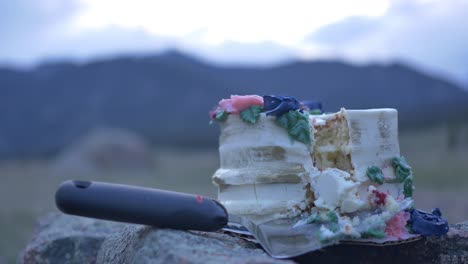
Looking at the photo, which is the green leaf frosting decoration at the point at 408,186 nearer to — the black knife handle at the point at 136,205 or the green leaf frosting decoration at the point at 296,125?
the green leaf frosting decoration at the point at 296,125

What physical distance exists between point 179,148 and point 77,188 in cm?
3312

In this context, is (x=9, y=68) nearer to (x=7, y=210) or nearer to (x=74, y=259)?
(x=7, y=210)

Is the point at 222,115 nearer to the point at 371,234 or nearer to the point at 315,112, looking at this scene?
the point at 315,112

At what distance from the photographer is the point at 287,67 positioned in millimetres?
58906

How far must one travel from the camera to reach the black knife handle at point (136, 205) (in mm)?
2447

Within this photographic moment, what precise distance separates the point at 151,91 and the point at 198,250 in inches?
2258

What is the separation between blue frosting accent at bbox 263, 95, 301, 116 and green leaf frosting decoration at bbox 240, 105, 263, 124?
4cm

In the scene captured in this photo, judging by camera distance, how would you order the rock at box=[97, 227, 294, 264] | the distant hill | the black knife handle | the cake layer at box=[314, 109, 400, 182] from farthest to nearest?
the distant hill < the cake layer at box=[314, 109, 400, 182] < the black knife handle < the rock at box=[97, 227, 294, 264]

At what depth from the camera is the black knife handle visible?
2.45 metres

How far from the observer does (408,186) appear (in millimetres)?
3059

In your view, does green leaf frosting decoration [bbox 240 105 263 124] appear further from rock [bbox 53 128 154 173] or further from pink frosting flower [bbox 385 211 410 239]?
rock [bbox 53 128 154 173]

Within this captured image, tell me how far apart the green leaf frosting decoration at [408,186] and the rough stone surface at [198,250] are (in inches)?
10.0

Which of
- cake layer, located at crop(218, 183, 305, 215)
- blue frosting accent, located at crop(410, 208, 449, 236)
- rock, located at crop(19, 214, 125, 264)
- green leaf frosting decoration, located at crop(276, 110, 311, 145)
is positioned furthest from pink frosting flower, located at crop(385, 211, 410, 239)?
rock, located at crop(19, 214, 125, 264)

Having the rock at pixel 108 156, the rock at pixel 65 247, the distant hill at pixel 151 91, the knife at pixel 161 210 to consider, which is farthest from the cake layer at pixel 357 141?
the distant hill at pixel 151 91
